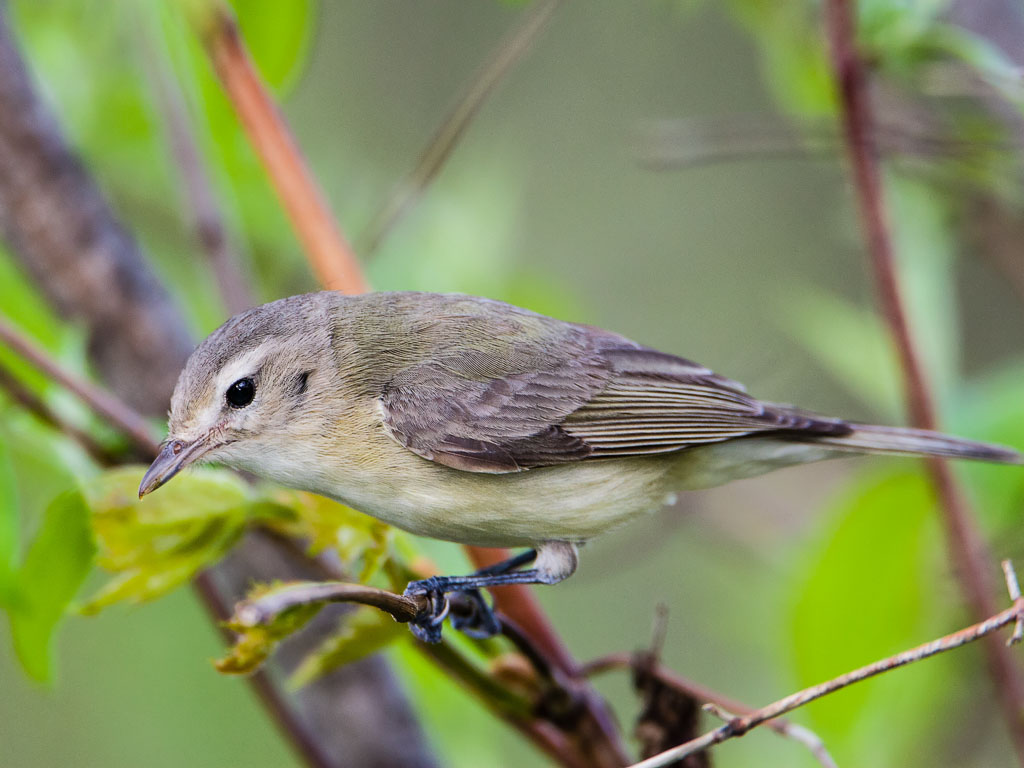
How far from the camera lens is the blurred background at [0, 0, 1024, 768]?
2.07 meters

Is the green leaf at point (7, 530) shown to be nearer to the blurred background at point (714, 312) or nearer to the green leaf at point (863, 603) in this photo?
the blurred background at point (714, 312)

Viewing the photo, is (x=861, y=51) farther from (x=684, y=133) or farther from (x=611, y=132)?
(x=611, y=132)

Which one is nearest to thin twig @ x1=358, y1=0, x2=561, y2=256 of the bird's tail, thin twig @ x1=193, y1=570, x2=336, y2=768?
thin twig @ x1=193, y1=570, x2=336, y2=768

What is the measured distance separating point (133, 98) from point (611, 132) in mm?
4358

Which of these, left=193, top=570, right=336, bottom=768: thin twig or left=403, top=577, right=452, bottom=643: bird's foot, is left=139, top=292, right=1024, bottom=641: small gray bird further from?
left=193, top=570, right=336, bottom=768: thin twig

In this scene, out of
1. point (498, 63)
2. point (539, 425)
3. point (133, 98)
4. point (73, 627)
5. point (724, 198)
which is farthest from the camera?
point (724, 198)

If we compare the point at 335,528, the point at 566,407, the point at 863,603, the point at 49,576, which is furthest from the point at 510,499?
the point at 49,576

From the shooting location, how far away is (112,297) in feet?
7.73

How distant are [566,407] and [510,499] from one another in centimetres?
33

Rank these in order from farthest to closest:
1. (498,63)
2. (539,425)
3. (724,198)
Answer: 1. (724,198)
2. (539,425)
3. (498,63)

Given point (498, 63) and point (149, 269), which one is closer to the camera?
point (498, 63)

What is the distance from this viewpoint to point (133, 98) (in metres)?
2.80

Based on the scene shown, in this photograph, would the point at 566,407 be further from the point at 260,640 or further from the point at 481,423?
the point at 260,640

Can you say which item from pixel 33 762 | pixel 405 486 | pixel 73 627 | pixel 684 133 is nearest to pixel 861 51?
pixel 684 133
